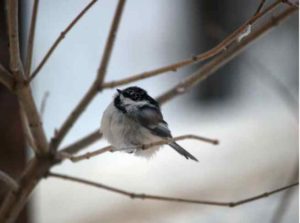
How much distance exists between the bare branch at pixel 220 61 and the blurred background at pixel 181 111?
0.08 feet

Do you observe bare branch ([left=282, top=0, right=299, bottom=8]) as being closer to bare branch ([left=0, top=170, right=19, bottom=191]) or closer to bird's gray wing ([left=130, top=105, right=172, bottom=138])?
bird's gray wing ([left=130, top=105, right=172, bottom=138])

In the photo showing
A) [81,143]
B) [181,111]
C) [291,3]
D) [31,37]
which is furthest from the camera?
[181,111]

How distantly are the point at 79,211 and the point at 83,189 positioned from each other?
0.36 feet

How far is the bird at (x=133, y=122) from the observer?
2.36ft

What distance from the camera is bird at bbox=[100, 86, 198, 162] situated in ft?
2.36

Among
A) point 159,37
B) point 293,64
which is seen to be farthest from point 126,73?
point 293,64

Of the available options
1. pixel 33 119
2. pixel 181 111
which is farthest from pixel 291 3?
Answer: pixel 181 111

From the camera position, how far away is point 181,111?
3.73 ft

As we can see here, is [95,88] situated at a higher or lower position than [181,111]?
lower

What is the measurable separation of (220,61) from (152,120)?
111 mm

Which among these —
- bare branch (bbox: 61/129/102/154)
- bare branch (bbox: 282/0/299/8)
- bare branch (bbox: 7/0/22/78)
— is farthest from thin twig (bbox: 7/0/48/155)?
bare branch (bbox: 282/0/299/8)

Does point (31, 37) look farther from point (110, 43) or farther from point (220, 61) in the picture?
point (220, 61)

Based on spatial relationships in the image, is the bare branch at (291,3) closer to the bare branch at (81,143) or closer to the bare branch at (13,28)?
the bare branch at (13,28)

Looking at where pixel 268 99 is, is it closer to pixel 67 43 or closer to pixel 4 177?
pixel 67 43
